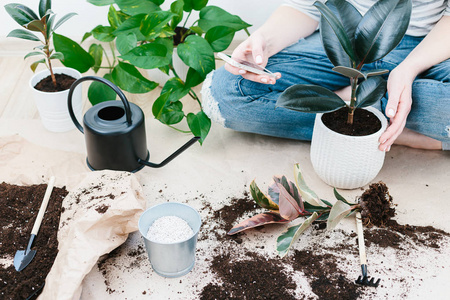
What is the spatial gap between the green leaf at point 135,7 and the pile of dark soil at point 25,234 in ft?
1.95

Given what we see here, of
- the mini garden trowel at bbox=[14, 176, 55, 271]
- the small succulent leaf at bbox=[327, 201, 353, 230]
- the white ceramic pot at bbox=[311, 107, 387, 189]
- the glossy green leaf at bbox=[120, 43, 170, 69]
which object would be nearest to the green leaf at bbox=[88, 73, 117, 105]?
the glossy green leaf at bbox=[120, 43, 170, 69]

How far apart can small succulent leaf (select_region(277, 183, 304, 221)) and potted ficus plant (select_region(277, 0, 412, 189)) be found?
192 millimetres

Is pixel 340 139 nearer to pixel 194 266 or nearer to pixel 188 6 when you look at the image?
pixel 194 266

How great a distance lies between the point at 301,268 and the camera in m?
1.10

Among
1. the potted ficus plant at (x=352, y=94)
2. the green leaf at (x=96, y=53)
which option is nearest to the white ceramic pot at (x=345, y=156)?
the potted ficus plant at (x=352, y=94)

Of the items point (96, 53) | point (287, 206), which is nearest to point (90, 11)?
point (96, 53)

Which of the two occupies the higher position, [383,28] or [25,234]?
[383,28]

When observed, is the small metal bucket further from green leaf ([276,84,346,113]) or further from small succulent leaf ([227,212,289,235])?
green leaf ([276,84,346,113])

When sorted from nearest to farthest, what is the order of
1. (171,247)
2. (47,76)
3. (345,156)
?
(171,247) → (345,156) → (47,76)

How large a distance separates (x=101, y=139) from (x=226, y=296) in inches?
20.8

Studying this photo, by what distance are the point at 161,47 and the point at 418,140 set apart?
82 cm

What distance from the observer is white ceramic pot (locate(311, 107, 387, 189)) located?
1195 mm

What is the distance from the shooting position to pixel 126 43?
1388 millimetres

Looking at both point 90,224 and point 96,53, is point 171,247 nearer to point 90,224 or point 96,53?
point 90,224
